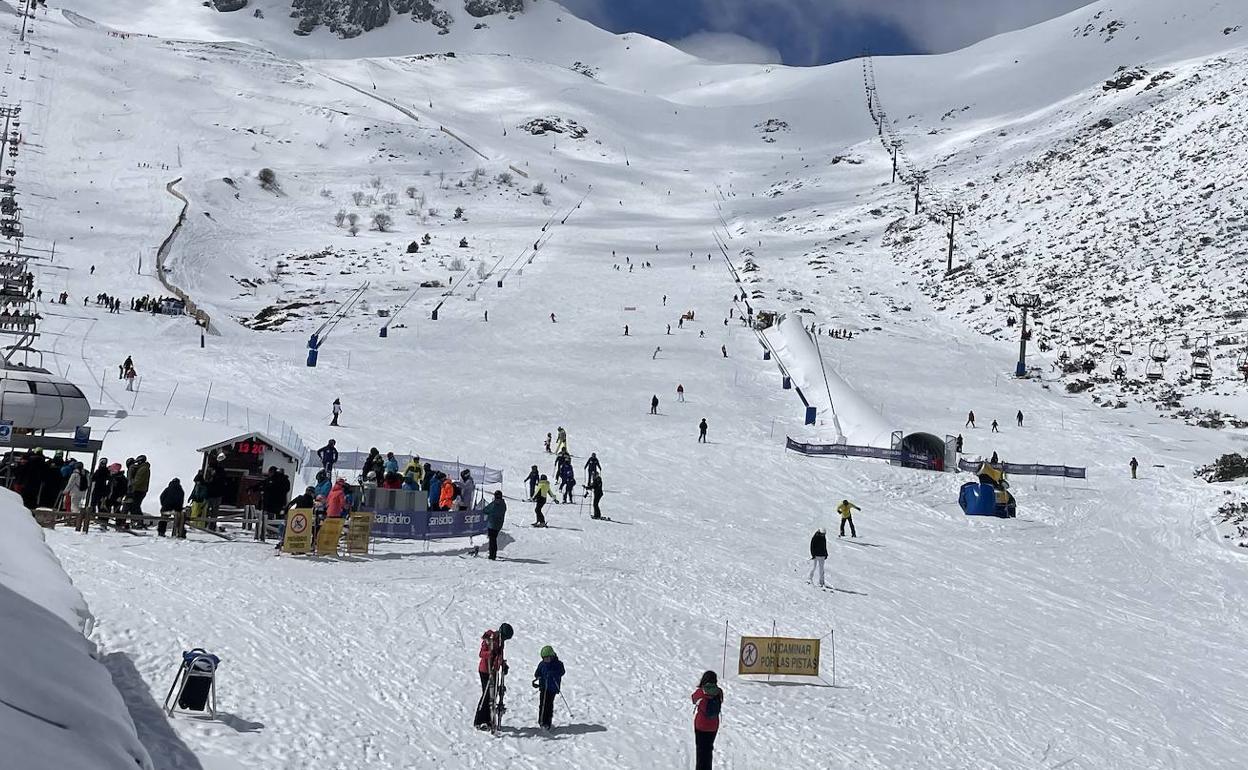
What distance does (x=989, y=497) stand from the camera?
2872 centimetres

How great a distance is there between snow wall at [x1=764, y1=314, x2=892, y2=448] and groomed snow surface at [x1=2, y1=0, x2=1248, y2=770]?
222mm

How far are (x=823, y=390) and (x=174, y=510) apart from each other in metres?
30.0

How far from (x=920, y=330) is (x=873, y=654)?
155 ft

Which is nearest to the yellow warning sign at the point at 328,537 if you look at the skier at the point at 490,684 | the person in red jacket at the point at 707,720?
the skier at the point at 490,684

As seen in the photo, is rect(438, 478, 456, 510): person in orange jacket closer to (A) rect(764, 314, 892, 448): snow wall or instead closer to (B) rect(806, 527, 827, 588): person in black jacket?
(B) rect(806, 527, 827, 588): person in black jacket

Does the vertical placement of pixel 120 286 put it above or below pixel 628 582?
above

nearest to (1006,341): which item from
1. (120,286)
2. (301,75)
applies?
(120,286)

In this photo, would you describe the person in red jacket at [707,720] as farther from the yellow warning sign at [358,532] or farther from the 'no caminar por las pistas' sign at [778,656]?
the yellow warning sign at [358,532]

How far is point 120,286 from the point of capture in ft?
177

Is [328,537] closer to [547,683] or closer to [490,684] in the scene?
[490,684]

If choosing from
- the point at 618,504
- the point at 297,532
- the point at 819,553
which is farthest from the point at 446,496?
the point at 819,553

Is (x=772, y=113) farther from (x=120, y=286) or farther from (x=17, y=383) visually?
(x=17, y=383)

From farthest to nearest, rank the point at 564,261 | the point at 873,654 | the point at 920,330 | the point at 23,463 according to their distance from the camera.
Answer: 1. the point at 564,261
2. the point at 920,330
3. the point at 23,463
4. the point at 873,654

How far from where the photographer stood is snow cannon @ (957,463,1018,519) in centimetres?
2861
